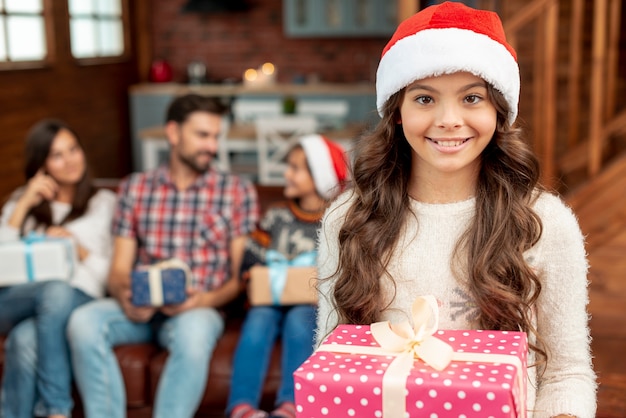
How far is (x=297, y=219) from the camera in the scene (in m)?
2.96

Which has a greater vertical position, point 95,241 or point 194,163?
point 194,163

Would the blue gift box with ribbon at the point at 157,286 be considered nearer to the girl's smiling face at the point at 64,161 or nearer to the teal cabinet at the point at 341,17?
the girl's smiling face at the point at 64,161

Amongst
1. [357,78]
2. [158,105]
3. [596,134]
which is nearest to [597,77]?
[596,134]

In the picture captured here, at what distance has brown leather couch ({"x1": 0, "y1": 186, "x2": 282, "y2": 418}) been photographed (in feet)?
8.96

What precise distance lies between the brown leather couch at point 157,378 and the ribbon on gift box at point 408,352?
167cm

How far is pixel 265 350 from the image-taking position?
270 centimetres

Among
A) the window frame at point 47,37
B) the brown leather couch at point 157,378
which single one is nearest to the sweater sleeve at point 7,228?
the brown leather couch at point 157,378

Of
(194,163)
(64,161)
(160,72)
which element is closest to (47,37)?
(160,72)

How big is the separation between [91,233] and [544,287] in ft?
7.15

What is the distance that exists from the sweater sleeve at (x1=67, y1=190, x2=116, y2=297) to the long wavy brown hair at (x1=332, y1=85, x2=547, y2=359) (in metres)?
1.89

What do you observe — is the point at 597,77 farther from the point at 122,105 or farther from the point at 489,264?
the point at 122,105

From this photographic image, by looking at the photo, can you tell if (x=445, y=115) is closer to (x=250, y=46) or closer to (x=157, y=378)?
(x=157, y=378)

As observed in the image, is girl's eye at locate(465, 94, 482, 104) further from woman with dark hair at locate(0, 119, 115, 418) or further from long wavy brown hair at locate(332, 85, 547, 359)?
woman with dark hair at locate(0, 119, 115, 418)

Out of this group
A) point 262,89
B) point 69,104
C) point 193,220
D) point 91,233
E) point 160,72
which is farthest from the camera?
point 160,72
